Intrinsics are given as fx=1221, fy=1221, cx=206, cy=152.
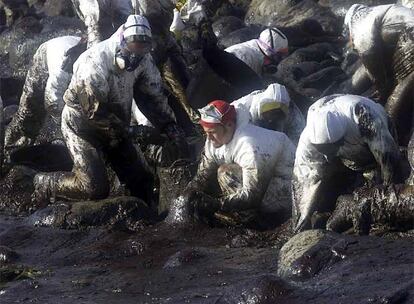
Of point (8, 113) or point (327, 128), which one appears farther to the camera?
point (8, 113)

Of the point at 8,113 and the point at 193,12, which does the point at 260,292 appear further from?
the point at 8,113

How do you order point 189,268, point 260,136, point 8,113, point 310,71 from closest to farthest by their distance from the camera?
1. point 189,268
2. point 260,136
3. point 310,71
4. point 8,113

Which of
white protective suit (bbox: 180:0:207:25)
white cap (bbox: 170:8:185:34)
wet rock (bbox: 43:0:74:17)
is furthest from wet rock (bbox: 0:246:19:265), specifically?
wet rock (bbox: 43:0:74:17)

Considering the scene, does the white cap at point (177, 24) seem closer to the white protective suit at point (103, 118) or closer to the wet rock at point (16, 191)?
the wet rock at point (16, 191)

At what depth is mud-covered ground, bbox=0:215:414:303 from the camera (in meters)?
9.06

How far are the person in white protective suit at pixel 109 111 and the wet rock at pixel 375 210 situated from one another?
9.54 ft

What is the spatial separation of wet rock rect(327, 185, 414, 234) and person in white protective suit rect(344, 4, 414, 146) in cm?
237

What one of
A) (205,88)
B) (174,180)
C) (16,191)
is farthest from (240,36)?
(174,180)

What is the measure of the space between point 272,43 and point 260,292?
5.71 metres

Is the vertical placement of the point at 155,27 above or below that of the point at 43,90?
above

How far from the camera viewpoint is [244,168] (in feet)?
37.3

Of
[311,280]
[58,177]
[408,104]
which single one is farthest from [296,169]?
[58,177]

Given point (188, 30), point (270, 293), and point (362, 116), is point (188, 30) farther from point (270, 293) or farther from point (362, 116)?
point (270, 293)

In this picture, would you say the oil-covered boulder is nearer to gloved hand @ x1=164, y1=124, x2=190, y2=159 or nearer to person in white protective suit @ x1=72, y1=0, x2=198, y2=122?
gloved hand @ x1=164, y1=124, x2=190, y2=159
